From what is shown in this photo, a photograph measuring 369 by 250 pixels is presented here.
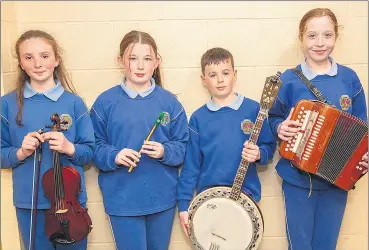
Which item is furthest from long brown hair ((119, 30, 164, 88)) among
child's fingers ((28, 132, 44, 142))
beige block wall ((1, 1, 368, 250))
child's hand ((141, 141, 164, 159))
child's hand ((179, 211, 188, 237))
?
child's hand ((179, 211, 188, 237))

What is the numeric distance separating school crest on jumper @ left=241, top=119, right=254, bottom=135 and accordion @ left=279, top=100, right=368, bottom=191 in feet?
0.72

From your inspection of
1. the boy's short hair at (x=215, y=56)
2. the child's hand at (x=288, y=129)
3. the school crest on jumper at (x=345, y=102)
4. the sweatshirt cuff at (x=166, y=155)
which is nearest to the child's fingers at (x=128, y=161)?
the sweatshirt cuff at (x=166, y=155)

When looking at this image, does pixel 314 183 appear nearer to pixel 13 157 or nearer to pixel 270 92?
pixel 270 92

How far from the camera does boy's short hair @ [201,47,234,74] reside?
87.7 inches

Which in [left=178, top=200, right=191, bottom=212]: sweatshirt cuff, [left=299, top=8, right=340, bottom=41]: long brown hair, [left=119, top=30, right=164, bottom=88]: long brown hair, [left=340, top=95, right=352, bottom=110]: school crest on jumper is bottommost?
[left=178, top=200, right=191, bottom=212]: sweatshirt cuff

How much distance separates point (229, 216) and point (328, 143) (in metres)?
0.59

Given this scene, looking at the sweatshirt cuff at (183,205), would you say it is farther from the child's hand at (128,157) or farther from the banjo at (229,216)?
the child's hand at (128,157)

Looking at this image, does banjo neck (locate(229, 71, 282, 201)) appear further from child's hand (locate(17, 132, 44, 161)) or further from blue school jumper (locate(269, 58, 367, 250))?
child's hand (locate(17, 132, 44, 161))

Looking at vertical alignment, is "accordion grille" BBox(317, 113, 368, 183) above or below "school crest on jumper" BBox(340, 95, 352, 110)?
below

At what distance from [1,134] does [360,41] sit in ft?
6.42

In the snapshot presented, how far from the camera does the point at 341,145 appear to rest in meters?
2.05

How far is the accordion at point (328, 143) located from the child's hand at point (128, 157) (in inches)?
28.5

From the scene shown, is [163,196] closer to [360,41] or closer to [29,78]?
[29,78]

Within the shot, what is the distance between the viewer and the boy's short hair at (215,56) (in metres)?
2.23
